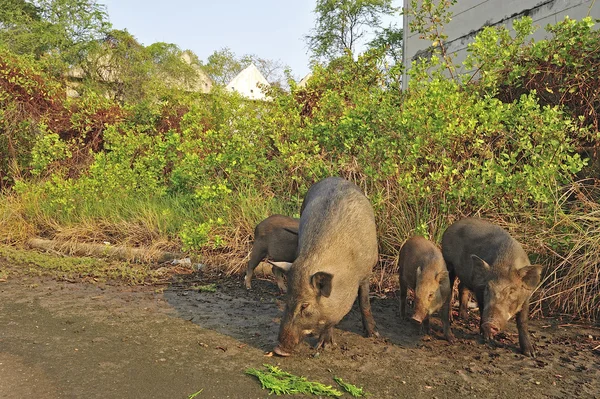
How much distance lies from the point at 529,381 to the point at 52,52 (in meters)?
26.2

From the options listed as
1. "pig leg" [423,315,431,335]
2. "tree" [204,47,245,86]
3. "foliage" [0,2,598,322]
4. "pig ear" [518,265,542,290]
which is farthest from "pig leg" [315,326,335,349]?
"tree" [204,47,245,86]

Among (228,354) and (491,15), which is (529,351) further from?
(491,15)

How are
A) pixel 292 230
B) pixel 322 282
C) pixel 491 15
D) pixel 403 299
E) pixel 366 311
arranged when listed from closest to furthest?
pixel 322 282, pixel 366 311, pixel 403 299, pixel 292 230, pixel 491 15

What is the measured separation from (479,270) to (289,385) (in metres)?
1.89

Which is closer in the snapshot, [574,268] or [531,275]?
[531,275]

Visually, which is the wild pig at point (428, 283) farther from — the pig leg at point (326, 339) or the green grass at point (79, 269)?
the green grass at point (79, 269)

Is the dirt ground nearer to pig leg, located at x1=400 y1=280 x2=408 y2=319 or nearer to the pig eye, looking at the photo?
pig leg, located at x1=400 y1=280 x2=408 y2=319

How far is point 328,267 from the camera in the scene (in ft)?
11.8

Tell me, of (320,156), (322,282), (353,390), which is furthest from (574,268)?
(320,156)

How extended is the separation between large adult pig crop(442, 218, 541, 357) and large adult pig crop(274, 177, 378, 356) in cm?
87

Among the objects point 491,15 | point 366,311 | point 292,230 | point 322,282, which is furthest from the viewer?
point 491,15

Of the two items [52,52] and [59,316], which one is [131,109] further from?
[52,52]

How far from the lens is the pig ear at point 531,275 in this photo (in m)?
3.59

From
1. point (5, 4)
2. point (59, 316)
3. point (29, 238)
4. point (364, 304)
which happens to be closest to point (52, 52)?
point (5, 4)
